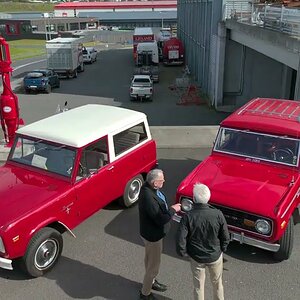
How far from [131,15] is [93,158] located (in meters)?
97.8

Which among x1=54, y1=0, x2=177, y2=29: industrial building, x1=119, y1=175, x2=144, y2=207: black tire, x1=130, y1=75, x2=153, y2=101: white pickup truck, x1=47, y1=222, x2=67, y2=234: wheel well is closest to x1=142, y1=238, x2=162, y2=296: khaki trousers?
x1=47, y1=222, x2=67, y2=234: wheel well

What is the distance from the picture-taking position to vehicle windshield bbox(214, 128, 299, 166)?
7.21 m

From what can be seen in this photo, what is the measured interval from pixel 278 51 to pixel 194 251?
10.9m

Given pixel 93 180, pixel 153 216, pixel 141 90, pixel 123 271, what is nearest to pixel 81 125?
pixel 93 180

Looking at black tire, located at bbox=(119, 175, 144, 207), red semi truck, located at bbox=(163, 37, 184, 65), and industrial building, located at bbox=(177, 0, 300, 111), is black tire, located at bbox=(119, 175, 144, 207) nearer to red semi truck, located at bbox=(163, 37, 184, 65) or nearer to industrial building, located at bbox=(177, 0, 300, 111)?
industrial building, located at bbox=(177, 0, 300, 111)

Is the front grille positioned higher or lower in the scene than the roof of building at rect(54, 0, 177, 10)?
lower

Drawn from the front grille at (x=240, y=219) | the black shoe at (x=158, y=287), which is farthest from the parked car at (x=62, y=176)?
the front grille at (x=240, y=219)

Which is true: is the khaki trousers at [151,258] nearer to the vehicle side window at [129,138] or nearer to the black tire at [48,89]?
the vehicle side window at [129,138]

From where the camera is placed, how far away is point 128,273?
21.0ft

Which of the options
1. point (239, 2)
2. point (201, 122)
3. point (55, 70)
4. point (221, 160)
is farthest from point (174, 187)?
point (55, 70)

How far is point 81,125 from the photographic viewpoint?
7711mm

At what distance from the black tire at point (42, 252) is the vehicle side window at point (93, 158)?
1.19 m

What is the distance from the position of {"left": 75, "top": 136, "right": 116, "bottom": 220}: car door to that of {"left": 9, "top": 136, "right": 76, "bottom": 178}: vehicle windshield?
0.23 m

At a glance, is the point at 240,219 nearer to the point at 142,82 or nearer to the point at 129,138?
the point at 129,138
